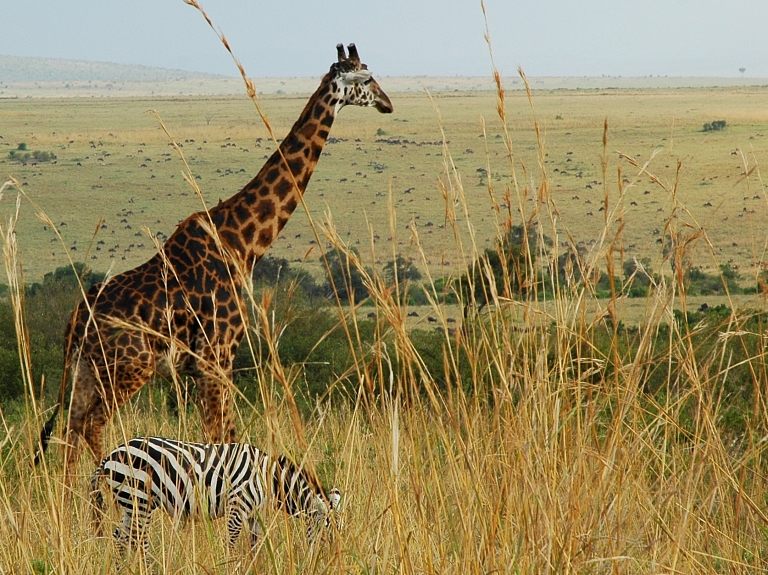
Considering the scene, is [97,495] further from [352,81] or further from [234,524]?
[352,81]

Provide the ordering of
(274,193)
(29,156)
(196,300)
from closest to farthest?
(196,300), (274,193), (29,156)

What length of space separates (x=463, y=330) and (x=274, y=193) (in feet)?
6.18

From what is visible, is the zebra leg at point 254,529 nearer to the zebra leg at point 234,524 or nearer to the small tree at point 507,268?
the zebra leg at point 234,524

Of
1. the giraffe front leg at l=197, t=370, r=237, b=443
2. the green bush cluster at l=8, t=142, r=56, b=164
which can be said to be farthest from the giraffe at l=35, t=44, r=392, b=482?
the green bush cluster at l=8, t=142, r=56, b=164

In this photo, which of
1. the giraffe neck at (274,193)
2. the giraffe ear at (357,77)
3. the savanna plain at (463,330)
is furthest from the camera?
the giraffe ear at (357,77)

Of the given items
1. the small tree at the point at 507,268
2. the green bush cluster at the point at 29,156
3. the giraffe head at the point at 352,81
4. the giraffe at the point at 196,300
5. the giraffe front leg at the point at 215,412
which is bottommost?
the green bush cluster at the point at 29,156

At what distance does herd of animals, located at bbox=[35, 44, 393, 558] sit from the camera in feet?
9.02

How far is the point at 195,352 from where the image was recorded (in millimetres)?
3588

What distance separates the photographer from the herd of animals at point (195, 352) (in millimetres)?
2748

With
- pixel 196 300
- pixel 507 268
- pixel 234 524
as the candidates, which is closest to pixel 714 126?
pixel 196 300

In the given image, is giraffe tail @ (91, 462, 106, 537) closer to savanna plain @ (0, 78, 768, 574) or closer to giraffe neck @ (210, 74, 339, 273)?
savanna plain @ (0, 78, 768, 574)

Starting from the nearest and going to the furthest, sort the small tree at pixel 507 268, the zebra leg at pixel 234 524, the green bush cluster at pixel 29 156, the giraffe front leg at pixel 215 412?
1. the small tree at pixel 507 268
2. the zebra leg at pixel 234 524
3. the giraffe front leg at pixel 215 412
4. the green bush cluster at pixel 29 156

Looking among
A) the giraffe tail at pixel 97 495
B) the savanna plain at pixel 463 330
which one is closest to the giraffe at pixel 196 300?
the savanna plain at pixel 463 330

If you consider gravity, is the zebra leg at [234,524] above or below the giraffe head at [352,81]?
below
